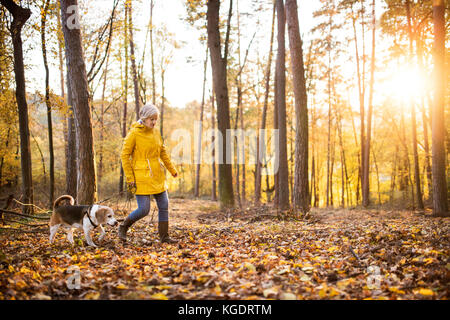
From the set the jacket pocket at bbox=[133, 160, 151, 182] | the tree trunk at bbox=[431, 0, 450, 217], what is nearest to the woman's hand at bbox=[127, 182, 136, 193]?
the jacket pocket at bbox=[133, 160, 151, 182]

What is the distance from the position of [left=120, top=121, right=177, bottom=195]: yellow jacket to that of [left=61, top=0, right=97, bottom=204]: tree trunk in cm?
287

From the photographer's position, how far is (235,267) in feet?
12.5

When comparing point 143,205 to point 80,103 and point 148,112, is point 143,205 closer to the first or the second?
point 148,112

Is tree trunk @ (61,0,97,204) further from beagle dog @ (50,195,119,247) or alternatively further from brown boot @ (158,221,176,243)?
brown boot @ (158,221,176,243)

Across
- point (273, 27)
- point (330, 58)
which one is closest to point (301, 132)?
point (273, 27)

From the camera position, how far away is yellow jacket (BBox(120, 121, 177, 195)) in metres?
4.83

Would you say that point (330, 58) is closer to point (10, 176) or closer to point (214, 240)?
point (214, 240)

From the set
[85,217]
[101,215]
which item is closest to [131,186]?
[101,215]

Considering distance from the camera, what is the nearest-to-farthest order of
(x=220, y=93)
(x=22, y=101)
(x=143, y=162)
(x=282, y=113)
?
(x=143, y=162), (x=22, y=101), (x=220, y=93), (x=282, y=113)

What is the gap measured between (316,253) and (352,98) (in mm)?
20434

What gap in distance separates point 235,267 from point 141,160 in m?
2.39

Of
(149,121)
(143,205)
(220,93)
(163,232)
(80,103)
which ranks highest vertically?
(220,93)

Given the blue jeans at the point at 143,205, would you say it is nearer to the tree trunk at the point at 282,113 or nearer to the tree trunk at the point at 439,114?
the tree trunk at the point at 282,113

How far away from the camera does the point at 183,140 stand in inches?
1491
